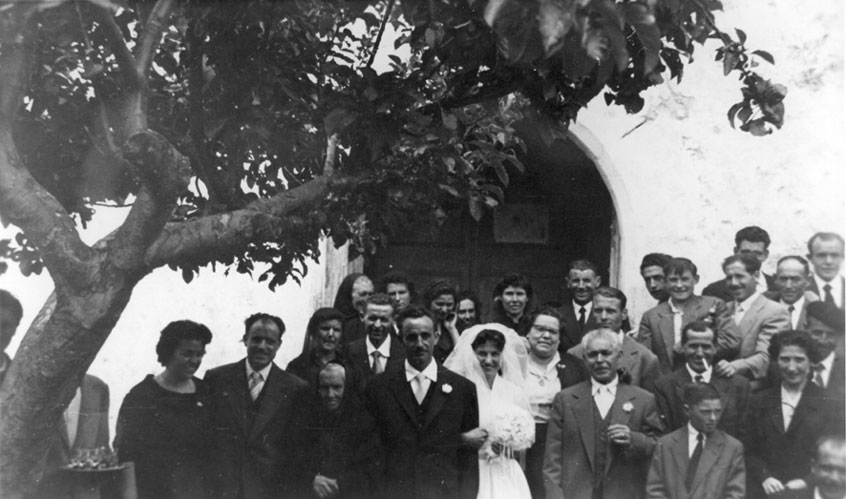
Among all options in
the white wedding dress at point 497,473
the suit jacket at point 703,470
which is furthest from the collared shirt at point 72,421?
the suit jacket at point 703,470

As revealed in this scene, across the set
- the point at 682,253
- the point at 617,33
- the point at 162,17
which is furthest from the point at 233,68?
the point at 682,253

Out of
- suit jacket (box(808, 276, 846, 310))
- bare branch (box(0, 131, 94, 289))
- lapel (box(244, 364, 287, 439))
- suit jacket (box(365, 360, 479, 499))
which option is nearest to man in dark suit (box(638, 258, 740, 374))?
suit jacket (box(808, 276, 846, 310))

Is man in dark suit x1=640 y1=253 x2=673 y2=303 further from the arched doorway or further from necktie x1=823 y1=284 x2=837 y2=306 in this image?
the arched doorway

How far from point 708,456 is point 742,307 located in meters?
1.11

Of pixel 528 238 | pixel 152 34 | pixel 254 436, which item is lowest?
pixel 254 436

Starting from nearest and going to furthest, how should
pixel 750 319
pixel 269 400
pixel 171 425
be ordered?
pixel 171 425
pixel 269 400
pixel 750 319

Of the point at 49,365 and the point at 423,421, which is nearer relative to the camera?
the point at 49,365

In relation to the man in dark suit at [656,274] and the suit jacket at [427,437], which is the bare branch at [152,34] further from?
the man in dark suit at [656,274]

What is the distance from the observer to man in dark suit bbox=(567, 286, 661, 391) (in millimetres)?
5340

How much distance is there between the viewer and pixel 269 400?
16.9 feet

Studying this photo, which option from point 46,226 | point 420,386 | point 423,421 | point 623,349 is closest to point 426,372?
point 420,386

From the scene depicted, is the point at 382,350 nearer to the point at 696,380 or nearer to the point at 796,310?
the point at 696,380

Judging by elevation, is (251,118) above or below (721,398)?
above

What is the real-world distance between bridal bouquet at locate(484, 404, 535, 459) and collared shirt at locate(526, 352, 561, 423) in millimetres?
245
